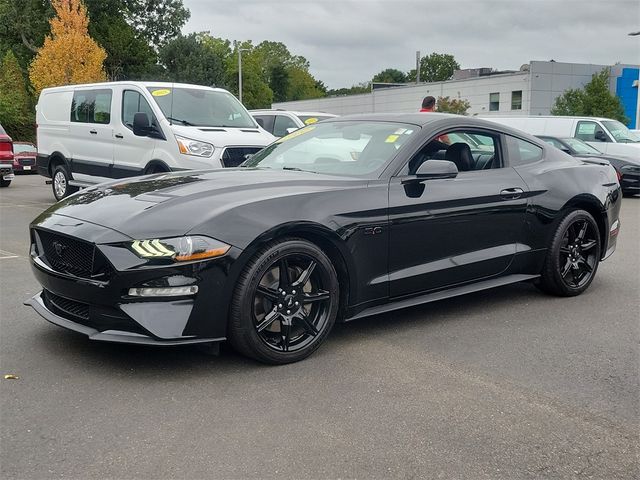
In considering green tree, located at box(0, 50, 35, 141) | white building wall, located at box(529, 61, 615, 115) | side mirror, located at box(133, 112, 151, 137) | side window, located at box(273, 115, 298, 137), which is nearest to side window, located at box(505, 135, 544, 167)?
side mirror, located at box(133, 112, 151, 137)

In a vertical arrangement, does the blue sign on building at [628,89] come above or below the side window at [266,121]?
above

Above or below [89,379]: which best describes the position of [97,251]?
above

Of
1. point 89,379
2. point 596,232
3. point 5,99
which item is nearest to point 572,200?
point 596,232

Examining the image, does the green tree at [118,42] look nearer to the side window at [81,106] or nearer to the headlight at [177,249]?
the side window at [81,106]

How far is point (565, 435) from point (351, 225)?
1734 mm

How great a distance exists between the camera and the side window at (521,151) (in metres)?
5.46

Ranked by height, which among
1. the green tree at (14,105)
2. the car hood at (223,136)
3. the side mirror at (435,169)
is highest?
the green tree at (14,105)

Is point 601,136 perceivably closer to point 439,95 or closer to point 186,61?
point 439,95

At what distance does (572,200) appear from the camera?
5.64 m

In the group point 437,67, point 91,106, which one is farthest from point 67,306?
point 437,67

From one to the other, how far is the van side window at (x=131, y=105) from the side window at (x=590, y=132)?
1218cm

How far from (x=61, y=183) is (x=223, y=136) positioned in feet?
13.9

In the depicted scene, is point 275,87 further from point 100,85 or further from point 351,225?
point 351,225

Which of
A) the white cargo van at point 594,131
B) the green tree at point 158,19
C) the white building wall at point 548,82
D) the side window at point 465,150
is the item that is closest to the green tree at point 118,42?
the green tree at point 158,19
